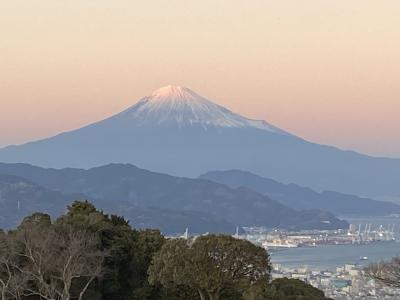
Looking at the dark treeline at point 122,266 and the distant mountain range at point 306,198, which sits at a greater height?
the distant mountain range at point 306,198

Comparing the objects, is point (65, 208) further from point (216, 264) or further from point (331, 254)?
point (216, 264)

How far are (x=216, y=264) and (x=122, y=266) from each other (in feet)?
15.3

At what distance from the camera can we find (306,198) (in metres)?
177

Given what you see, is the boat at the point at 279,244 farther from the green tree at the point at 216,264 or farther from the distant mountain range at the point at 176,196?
the green tree at the point at 216,264

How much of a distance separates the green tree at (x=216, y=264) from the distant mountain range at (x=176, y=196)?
97724mm

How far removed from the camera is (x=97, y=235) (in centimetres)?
2031

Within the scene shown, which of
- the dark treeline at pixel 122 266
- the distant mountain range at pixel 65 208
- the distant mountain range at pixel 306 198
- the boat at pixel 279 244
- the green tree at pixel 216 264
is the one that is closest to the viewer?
the green tree at pixel 216 264

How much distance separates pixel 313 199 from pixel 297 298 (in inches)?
6312

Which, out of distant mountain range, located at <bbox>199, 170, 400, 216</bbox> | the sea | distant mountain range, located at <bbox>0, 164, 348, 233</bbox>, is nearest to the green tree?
the sea

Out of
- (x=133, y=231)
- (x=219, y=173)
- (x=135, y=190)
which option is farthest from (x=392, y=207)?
(x=133, y=231)

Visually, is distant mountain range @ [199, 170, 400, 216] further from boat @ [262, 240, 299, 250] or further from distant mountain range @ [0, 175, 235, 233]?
boat @ [262, 240, 299, 250]

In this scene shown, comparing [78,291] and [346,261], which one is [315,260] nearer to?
[346,261]

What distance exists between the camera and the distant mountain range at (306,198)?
16865cm

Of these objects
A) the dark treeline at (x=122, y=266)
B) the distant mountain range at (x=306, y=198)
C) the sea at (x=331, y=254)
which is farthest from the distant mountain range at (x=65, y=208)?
the dark treeline at (x=122, y=266)
